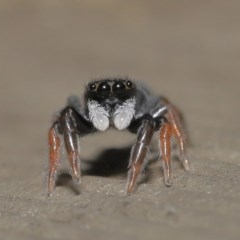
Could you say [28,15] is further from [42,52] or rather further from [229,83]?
[229,83]

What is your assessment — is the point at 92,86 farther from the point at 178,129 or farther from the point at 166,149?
the point at 178,129

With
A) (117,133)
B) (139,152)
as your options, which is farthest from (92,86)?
(117,133)

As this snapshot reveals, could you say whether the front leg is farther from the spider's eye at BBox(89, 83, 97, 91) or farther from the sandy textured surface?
the spider's eye at BBox(89, 83, 97, 91)

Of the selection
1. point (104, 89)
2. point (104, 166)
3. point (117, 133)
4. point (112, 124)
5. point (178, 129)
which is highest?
point (104, 89)

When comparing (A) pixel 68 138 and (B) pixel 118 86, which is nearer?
(A) pixel 68 138

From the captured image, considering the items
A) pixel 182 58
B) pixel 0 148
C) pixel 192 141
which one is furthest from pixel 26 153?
pixel 182 58

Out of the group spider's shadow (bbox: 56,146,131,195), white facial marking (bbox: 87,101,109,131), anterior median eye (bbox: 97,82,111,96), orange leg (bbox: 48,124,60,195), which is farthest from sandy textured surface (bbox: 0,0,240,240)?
anterior median eye (bbox: 97,82,111,96)

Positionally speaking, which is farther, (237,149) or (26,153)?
(26,153)
